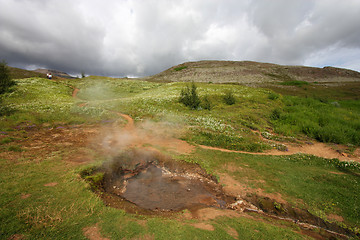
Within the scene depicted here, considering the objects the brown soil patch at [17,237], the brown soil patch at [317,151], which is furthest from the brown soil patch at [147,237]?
the brown soil patch at [317,151]

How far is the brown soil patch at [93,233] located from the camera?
4859 millimetres

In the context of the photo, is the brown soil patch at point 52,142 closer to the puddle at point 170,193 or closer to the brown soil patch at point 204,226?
the puddle at point 170,193

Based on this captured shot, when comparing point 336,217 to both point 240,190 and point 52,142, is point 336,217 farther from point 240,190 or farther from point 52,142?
point 52,142

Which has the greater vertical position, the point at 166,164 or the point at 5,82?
the point at 5,82

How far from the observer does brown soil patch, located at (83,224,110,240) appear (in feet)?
15.9

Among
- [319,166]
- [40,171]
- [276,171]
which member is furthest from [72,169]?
[319,166]

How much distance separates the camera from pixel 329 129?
1811 centimetres

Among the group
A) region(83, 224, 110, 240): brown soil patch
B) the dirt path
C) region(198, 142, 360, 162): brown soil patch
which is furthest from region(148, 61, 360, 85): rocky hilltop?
region(83, 224, 110, 240): brown soil patch

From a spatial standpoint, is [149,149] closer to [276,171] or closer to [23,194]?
[23,194]

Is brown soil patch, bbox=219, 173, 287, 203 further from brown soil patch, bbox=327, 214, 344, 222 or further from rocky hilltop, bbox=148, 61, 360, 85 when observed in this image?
rocky hilltop, bbox=148, 61, 360, 85

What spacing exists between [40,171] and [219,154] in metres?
12.0

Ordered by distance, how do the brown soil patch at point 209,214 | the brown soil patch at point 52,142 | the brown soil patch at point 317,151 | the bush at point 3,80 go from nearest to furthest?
the brown soil patch at point 209,214
the brown soil patch at point 52,142
the brown soil patch at point 317,151
the bush at point 3,80

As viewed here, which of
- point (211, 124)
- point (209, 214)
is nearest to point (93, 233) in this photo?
point (209, 214)

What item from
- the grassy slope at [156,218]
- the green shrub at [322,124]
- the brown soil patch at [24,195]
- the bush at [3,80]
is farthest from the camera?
the bush at [3,80]
